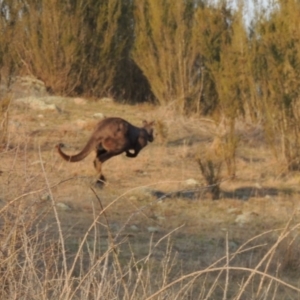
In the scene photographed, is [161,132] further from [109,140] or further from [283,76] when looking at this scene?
[109,140]

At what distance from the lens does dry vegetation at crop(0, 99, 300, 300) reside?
344 cm

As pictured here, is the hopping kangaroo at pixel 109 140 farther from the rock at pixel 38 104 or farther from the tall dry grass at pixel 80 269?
the tall dry grass at pixel 80 269

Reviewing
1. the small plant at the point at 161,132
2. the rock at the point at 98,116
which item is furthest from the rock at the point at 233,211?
the rock at the point at 98,116

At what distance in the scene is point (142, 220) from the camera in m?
8.52

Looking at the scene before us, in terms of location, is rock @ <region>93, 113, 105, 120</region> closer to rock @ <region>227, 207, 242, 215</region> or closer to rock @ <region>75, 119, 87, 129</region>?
rock @ <region>75, 119, 87, 129</region>

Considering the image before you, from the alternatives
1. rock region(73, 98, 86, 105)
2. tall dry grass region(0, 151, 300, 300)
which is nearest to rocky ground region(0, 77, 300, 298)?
rock region(73, 98, 86, 105)

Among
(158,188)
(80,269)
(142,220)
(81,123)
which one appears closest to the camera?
(80,269)

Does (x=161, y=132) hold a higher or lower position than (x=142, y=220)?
higher

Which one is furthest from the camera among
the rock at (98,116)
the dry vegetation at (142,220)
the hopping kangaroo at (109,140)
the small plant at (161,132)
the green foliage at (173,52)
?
the green foliage at (173,52)

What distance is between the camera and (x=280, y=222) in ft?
29.5

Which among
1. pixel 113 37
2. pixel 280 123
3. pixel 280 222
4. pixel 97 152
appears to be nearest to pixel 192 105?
pixel 113 37

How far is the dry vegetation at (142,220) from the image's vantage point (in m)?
3.44

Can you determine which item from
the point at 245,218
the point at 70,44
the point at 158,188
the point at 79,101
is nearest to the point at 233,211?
the point at 245,218

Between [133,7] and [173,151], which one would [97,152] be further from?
[133,7]
